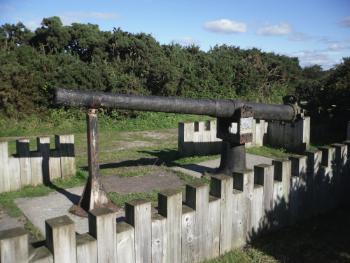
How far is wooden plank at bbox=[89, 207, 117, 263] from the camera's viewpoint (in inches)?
128

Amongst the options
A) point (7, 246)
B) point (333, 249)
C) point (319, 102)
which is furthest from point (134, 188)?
point (319, 102)

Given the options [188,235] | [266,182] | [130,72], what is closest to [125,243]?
[188,235]

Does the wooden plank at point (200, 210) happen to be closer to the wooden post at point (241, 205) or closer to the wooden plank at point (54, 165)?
the wooden post at point (241, 205)

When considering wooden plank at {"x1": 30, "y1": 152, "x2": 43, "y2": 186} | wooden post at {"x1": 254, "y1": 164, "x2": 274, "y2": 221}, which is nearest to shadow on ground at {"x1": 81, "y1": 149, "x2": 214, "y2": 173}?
wooden plank at {"x1": 30, "y1": 152, "x2": 43, "y2": 186}

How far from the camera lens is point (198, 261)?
415cm

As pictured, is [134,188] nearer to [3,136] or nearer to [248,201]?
[248,201]

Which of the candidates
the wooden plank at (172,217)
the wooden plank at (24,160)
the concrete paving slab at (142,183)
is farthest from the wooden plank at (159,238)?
the wooden plank at (24,160)

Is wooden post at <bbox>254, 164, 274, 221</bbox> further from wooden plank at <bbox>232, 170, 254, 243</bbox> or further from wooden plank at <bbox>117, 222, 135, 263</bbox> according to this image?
wooden plank at <bbox>117, 222, 135, 263</bbox>

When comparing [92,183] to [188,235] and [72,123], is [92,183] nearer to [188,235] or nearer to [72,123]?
[188,235]

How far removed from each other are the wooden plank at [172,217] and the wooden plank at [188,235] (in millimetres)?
55

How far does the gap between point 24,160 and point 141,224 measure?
170 inches

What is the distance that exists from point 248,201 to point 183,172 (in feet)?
12.0

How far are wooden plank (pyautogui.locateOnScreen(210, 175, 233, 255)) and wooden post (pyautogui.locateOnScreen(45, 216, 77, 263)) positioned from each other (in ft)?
5.35

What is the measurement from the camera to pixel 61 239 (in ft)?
9.92
